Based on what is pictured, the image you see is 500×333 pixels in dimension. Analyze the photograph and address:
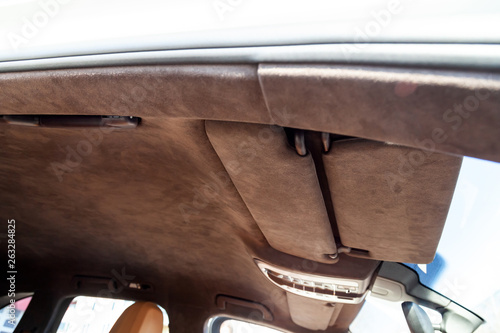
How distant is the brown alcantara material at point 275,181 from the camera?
3.12 ft

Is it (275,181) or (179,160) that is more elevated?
(179,160)

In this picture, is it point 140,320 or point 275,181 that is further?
point 140,320

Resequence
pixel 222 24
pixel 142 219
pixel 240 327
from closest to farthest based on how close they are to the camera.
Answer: pixel 222 24, pixel 142 219, pixel 240 327

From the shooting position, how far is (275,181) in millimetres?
1096

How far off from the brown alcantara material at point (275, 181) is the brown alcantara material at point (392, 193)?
0.23 ft

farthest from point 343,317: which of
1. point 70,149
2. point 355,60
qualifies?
point 355,60

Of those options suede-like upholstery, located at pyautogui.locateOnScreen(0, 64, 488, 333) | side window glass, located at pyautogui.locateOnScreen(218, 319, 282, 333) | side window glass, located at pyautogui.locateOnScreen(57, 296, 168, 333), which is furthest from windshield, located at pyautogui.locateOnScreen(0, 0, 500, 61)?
side window glass, located at pyautogui.locateOnScreen(218, 319, 282, 333)

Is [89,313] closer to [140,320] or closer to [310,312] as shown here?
[140,320]

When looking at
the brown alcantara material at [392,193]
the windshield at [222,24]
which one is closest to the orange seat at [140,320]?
the brown alcantara material at [392,193]

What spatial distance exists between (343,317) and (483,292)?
94 cm

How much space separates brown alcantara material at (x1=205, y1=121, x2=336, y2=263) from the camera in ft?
3.12

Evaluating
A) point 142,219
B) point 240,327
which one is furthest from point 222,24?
point 240,327

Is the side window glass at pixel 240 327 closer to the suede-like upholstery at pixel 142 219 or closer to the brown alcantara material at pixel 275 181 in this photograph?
the suede-like upholstery at pixel 142 219

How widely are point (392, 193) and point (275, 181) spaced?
330mm
